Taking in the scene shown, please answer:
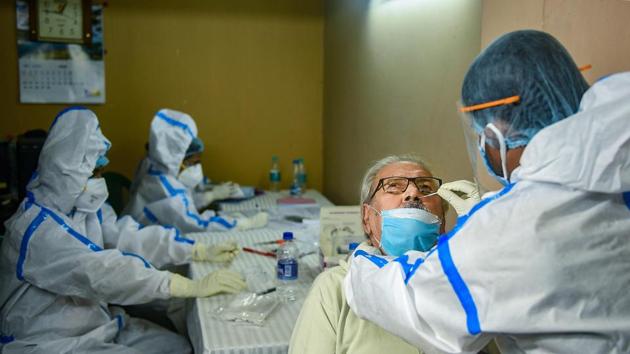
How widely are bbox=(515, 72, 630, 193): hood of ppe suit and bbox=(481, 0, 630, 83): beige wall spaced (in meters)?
0.37

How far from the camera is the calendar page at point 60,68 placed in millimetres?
3524

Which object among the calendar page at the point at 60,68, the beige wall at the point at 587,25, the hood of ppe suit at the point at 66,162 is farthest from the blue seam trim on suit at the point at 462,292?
the calendar page at the point at 60,68

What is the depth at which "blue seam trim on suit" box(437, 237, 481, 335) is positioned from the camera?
817 millimetres

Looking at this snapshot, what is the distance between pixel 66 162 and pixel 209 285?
643 mm

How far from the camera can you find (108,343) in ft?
5.94

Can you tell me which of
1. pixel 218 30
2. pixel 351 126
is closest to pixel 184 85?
pixel 218 30

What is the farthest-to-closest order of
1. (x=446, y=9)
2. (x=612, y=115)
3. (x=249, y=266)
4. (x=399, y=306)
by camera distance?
(x=249, y=266), (x=446, y=9), (x=399, y=306), (x=612, y=115)

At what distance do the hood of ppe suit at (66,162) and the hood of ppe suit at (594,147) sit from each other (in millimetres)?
1525

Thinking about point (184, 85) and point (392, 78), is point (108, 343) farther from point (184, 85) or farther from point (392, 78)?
point (184, 85)

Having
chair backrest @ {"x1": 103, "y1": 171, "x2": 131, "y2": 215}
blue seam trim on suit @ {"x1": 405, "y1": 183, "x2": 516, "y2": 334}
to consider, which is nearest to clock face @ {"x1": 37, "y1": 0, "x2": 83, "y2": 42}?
chair backrest @ {"x1": 103, "y1": 171, "x2": 131, "y2": 215}

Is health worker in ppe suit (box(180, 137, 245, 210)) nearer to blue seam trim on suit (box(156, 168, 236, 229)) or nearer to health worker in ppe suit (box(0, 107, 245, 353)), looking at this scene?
blue seam trim on suit (box(156, 168, 236, 229))

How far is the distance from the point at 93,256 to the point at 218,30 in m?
2.50

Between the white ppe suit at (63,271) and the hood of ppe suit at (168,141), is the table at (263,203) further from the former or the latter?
the white ppe suit at (63,271)

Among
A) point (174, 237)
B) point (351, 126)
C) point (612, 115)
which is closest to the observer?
point (612, 115)
